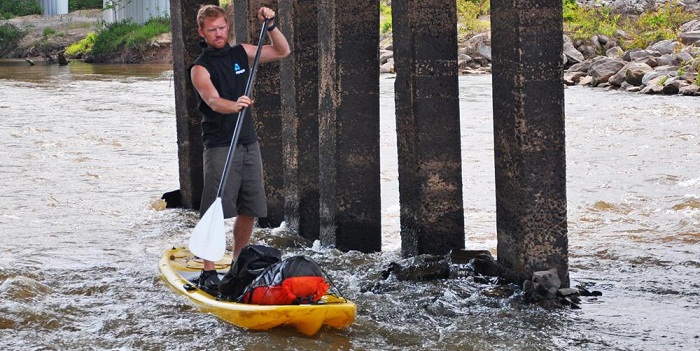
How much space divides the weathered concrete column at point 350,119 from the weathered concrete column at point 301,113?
1.82 ft

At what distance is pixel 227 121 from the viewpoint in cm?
766

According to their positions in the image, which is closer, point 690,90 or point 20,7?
point 690,90

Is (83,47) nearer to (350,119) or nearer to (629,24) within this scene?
(629,24)

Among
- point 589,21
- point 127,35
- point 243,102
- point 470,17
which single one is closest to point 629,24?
point 589,21

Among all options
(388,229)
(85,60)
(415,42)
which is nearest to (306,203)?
(388,229)

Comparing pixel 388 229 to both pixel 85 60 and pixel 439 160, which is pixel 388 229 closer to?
pixel 439 160

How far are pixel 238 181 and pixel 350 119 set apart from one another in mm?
1369

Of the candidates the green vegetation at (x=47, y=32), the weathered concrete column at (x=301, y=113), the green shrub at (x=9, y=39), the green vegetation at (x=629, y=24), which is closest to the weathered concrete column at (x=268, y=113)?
the weathered concrete column at (x=301, y=113)

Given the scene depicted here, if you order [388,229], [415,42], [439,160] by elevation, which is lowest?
[388,229]

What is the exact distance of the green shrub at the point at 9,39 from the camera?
58.9 meters

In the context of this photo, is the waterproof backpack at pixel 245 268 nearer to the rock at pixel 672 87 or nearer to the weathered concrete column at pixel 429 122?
the weathered concrete column at pixel 429 122

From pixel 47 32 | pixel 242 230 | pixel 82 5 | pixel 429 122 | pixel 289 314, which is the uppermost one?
pixel 82 5

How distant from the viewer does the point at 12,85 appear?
33406mm

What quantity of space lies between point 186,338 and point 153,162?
959cm
